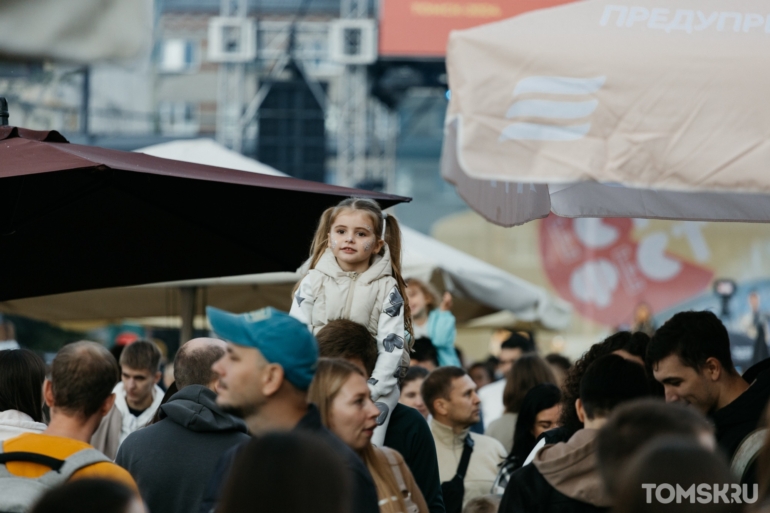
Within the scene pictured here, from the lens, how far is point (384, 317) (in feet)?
13.9

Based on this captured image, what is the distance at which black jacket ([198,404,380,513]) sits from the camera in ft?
8.91

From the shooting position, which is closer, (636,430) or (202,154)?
(636,430)

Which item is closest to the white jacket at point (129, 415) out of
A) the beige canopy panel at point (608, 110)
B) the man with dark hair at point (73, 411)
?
the man with dark hair at point (73, 411)

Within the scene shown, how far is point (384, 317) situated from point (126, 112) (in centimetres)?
2985

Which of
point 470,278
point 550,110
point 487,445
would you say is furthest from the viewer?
point 470,278

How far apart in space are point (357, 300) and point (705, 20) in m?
1.80

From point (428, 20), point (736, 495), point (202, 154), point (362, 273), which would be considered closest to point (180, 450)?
point (362, 273)

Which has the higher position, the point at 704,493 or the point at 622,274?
the point at 704,493

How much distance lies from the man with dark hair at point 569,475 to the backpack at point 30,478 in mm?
1285

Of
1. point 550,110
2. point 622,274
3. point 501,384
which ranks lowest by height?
point 622,274

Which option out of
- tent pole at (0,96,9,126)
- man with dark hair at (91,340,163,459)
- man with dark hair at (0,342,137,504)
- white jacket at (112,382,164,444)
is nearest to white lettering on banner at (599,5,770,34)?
man with dark hair at (0,342,137,504)

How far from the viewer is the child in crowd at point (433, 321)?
7.25 m

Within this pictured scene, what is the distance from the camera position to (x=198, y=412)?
394cm

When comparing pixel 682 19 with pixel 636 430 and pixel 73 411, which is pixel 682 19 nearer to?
pixel 636 430
